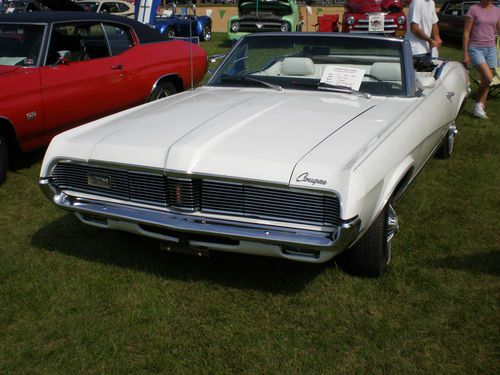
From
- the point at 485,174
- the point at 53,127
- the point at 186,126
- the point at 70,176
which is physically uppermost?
the point at 186,126

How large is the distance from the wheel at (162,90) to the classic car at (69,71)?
12 millimetres

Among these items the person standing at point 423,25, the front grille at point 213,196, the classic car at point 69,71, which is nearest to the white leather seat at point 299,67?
the classic car at point 69,71

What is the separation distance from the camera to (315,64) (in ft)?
14.3

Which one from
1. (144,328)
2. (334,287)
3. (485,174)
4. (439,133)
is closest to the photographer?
(144,328)

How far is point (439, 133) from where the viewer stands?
4137 mm

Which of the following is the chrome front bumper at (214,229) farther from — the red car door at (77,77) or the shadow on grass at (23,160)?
the shadow on grass at (23,160)

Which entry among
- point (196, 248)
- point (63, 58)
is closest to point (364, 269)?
point (196, 248)

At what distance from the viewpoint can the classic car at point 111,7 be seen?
1529 cm

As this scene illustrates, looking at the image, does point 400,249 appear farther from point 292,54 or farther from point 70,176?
point 70,176

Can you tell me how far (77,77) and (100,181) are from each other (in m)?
2.63

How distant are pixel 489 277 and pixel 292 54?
90.2 inches

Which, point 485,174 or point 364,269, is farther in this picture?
point 485,174

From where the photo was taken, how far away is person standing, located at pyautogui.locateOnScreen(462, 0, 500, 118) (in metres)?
6.48

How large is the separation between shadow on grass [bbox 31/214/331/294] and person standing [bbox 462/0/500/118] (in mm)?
4631
